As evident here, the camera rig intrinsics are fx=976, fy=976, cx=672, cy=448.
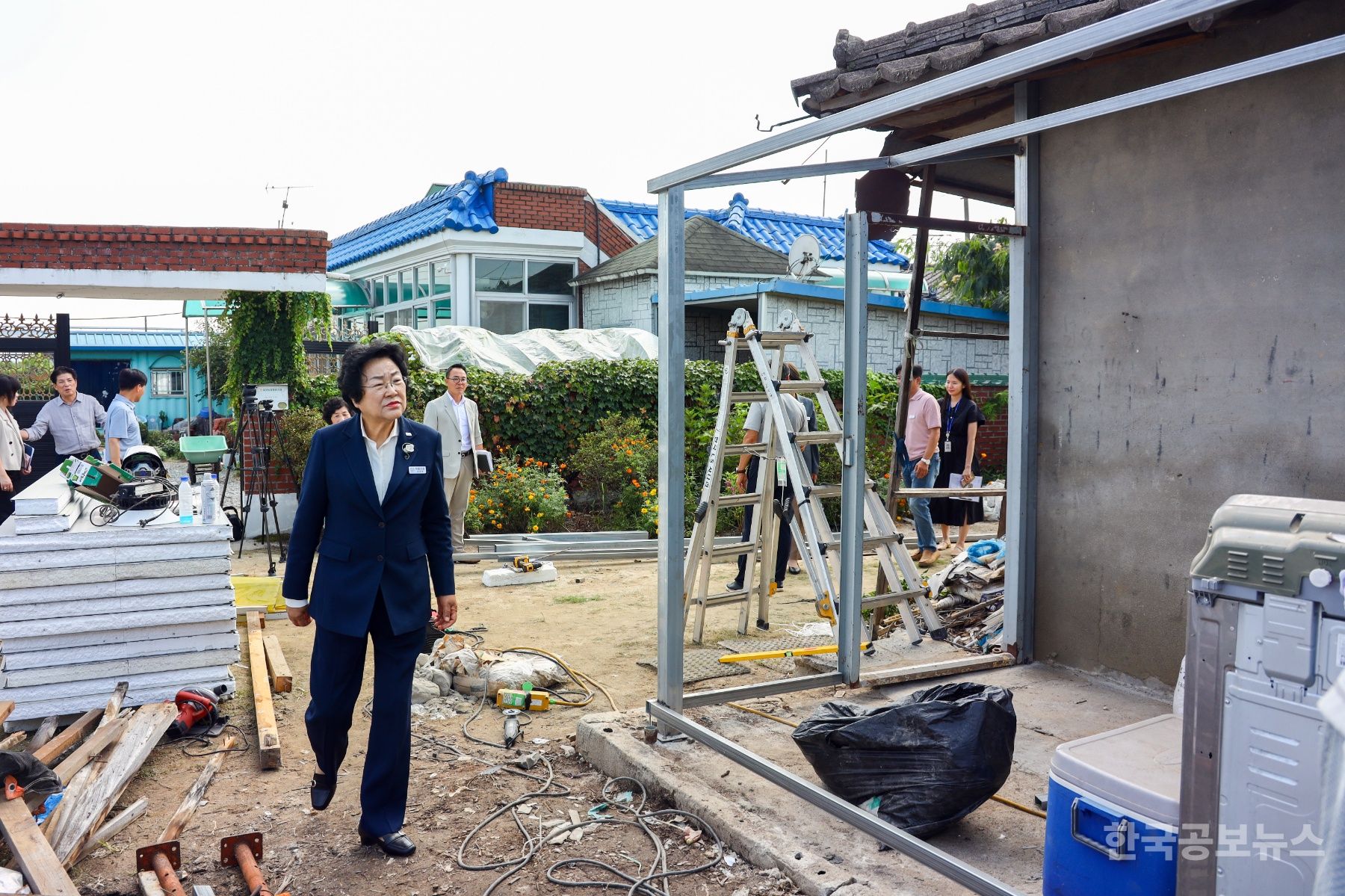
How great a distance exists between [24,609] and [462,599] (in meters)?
3.71

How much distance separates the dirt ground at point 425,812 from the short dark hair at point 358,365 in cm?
178

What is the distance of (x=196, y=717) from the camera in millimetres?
5035

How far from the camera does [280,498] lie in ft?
35.9

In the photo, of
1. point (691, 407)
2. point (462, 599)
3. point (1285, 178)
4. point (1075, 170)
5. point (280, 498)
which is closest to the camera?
point (1285, 178)

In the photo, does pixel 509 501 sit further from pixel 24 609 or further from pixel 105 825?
pixel 105 825

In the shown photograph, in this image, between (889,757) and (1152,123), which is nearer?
(889,757)

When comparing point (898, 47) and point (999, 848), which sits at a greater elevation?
point (898, 47)

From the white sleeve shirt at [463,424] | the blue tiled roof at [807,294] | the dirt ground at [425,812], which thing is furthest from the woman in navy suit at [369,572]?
the blue tiled roof at [807,294]

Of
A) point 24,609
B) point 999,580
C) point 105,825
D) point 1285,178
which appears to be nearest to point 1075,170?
point 1285,178

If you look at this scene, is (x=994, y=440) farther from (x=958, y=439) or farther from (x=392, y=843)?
(x=392, y=843)

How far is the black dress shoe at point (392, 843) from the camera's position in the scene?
3.79 meters

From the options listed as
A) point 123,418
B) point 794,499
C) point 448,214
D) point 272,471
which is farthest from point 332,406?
point 448,214

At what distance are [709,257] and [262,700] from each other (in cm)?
1235

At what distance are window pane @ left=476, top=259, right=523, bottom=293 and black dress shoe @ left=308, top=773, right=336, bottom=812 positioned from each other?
1365cm
